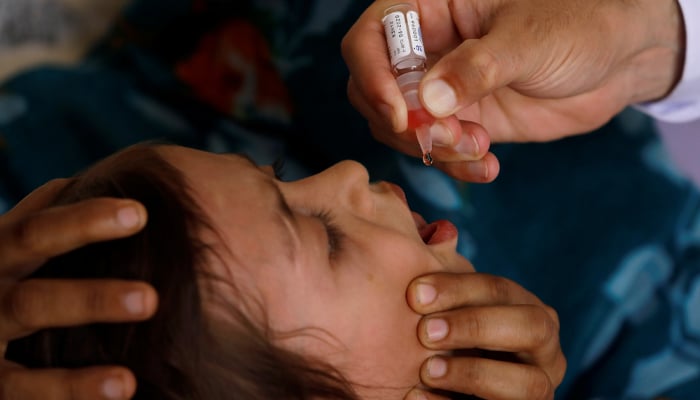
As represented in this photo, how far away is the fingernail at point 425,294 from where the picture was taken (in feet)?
3.18

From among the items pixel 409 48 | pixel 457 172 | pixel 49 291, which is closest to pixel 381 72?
pixel 409 48

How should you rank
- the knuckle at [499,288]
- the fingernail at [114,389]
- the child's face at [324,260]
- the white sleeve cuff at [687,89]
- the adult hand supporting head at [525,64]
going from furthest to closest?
the white sleeve cuff at [687,89]
the knuckle at [499,288]
the adult hand supporting head at [525,64]
the child's face at [324,260]
the fingernail at [114,389]

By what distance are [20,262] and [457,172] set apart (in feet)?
2.40

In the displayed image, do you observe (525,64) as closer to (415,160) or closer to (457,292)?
(457,292)

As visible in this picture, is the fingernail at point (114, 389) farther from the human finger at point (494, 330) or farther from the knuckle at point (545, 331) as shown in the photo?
the knuckle at point (545, 331)

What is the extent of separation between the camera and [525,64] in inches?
41.6

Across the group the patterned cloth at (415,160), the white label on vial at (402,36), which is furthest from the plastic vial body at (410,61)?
the patterned cloth at (415,160)

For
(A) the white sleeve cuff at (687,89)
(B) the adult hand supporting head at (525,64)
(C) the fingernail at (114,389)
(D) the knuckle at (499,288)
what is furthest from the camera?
(A) the white sleeve cuff at (687,89)

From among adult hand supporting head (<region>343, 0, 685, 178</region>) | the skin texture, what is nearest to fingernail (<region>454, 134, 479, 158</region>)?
adult hand supporting head (<region>343, 0, 685, 178</region>)

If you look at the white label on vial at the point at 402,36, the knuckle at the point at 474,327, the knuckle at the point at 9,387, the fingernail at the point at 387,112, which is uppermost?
the white label on vial at the point at 402,36

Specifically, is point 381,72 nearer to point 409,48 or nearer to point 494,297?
point 409,48

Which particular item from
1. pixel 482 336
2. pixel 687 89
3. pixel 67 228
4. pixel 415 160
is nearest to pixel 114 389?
pixel 67 228

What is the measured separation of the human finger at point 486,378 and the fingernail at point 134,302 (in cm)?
42

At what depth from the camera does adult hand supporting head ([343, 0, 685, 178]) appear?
0.98 m
